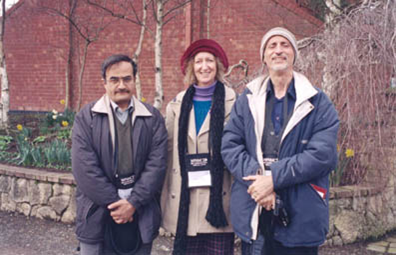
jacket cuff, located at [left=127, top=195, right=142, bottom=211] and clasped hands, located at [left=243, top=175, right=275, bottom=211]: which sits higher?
clasped hands, located at [left=243, top=175, right=275, bottom=211]

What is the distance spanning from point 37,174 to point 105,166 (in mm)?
3184

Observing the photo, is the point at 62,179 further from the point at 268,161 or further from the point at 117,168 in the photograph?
the point at 268,161

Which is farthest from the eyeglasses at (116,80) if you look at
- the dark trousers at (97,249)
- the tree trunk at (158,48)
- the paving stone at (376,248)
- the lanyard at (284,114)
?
the tree trunk at (158,48)

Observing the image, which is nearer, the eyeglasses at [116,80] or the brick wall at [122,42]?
the eyeglasses at [116,80]

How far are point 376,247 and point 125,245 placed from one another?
303cm

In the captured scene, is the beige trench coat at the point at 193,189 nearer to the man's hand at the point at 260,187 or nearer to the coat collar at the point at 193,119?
the coat collar at the point at 193,119

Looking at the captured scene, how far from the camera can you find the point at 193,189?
286 centimetres

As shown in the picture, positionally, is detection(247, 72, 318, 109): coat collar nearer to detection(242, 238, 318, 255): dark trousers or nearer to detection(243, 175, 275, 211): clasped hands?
detection(243, 175, 275, 211): clasped hands

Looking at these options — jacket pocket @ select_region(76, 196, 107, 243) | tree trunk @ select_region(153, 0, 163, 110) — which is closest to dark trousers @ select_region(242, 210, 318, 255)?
jacket pocket @ select_region(76, 196, 107, 243)

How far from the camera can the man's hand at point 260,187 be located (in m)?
2.37

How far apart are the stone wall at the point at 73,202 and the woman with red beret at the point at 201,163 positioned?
2.20 meters

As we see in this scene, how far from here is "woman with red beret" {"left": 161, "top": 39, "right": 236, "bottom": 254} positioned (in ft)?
9.16

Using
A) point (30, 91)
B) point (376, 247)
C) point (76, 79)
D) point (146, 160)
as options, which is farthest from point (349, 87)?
point (30, 91)

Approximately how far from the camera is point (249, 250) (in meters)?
2.54
